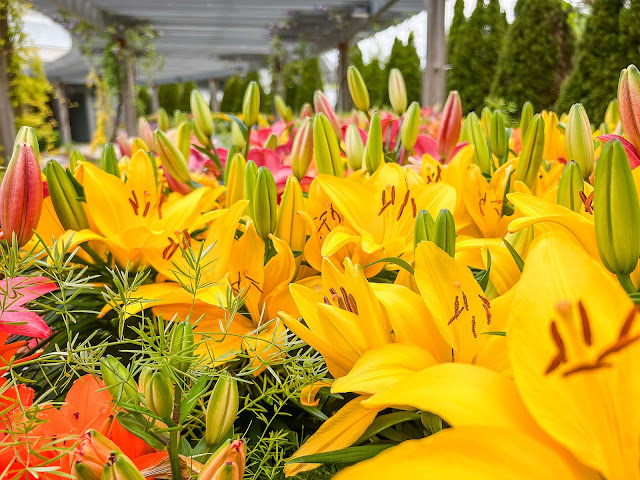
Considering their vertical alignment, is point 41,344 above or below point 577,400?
below

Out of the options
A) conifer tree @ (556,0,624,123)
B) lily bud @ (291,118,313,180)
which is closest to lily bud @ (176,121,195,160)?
lily bud @ (291,118,313,180)

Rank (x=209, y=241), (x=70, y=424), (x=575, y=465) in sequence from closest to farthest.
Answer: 1. (x=575, y=465)
2. (x=70, y=424)
3. (x=209, y=241)

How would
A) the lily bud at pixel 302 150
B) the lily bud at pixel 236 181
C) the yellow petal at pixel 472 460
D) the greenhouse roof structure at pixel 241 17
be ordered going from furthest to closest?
1. the greenhouse roof structure at pixel 241 17
2. the lily bud at pixel 302 150
3. the lily bud at pixel 236 181
4. the yellow petal at pixel 472 460

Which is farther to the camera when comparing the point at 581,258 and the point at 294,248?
the point at 294,248

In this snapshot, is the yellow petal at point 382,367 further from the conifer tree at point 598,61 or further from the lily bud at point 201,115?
the conifer tree at point 598,61

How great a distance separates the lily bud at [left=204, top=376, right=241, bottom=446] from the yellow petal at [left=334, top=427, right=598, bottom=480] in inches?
5.0

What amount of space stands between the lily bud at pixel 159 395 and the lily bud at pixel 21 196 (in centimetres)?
26

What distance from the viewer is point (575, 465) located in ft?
0.77

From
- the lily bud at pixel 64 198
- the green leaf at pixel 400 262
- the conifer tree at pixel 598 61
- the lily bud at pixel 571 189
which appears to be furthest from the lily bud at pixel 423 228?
the conifer tree at pixel 598 61

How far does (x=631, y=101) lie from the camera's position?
1.70 feet

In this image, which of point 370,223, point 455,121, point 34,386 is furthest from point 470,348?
point 455,121

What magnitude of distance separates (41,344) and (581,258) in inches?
19.1

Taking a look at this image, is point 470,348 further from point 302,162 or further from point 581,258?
point 302,162

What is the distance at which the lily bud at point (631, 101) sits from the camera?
52 centimetres
